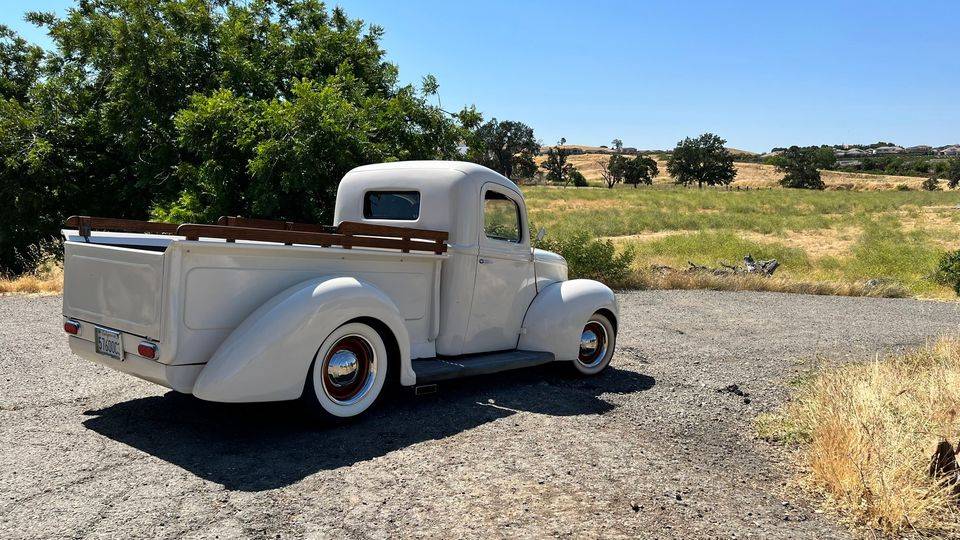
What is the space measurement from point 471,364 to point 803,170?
276 ft

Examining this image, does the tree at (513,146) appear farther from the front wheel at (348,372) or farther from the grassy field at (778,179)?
the front wheel at (348,372)

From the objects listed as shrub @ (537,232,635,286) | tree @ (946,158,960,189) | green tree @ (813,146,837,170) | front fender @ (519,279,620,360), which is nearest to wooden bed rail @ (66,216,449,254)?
front fender @ (519,279,620,360)

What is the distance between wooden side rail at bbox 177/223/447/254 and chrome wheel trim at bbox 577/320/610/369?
2.11 m

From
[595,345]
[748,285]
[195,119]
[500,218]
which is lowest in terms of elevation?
[748,285]

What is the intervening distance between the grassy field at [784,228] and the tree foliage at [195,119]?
843cm

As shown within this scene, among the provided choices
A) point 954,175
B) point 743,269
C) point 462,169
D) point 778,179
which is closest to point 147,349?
point 462,169

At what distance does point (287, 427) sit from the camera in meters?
5.11

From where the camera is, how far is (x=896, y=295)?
1662 centimetres

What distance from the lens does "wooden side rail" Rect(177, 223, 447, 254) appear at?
4312mm

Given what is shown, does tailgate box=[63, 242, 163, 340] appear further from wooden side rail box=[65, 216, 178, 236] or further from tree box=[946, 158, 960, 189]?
tree box=[946, 158, 960, 189]

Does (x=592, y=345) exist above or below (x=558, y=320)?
below

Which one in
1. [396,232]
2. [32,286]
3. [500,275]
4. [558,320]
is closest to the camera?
[396,232]

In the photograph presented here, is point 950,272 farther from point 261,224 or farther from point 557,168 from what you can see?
point 557,168

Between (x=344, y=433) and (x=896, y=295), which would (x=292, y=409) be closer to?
(x=344, y=433)
